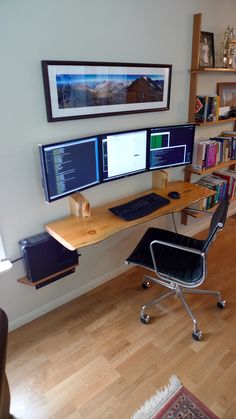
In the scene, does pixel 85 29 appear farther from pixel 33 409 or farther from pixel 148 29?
pixel 33 409

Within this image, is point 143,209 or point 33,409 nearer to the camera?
point 33,409

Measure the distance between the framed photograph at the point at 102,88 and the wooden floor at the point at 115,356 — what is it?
56.4 inches

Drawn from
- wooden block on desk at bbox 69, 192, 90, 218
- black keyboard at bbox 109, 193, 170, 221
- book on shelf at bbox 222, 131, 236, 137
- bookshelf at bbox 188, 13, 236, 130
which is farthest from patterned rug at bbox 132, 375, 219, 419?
book on shelf at bbox 222, 131, 236, 137

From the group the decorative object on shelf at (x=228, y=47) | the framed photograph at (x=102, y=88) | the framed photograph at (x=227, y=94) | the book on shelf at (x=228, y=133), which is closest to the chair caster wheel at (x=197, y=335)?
the framed photograph at (x=102, y=88)

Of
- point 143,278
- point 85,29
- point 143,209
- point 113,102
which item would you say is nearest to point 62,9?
point 85,29

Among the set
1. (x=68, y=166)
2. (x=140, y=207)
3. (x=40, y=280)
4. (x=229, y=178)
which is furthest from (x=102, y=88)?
(x=229, y=178)

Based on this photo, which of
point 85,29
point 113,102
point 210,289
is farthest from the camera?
point 210,289

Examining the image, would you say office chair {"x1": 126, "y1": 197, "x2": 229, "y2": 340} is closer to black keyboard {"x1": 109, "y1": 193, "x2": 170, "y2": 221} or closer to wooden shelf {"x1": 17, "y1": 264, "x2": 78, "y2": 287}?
black keyboard {"x1": 109, "y1": 193, "x2": 170, "y2": 221}

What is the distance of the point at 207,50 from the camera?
7.89 ft

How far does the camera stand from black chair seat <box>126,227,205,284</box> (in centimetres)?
173

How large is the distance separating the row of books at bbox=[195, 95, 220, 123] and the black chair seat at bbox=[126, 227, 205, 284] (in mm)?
1163

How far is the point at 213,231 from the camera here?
5.08 ft

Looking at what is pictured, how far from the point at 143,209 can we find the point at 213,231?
0.55 m

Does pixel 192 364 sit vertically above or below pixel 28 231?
below
